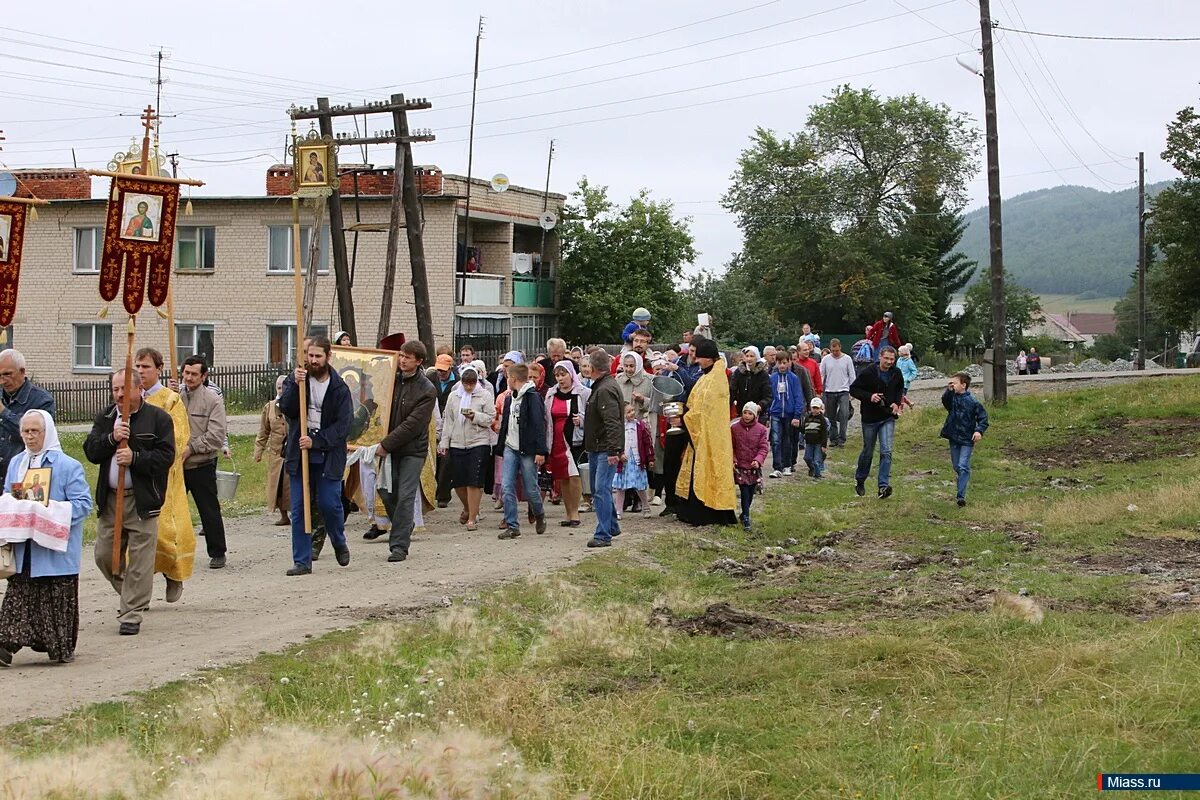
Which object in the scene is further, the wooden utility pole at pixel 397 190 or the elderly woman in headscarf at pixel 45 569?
the wooden utility pole at pixel 397 190

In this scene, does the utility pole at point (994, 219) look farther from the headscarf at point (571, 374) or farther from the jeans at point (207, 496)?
the jeans at point (207, 496)

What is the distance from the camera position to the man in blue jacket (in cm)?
1244

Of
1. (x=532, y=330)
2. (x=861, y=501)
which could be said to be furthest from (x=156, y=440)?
(x=532, y=330)

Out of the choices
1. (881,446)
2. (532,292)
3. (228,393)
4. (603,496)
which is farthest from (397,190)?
(532,292)

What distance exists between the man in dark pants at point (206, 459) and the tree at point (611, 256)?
3898 centimetres

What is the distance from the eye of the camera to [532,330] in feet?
171

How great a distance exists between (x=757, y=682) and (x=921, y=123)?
224ft

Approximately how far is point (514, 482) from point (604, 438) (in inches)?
49.3

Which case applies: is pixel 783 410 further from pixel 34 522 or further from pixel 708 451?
pixel 34 522

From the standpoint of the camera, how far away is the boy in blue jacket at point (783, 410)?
2050 centimetres

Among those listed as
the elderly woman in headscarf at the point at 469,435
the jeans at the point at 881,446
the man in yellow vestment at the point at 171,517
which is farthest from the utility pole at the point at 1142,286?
the man in yellow vestment at the point at 171,517

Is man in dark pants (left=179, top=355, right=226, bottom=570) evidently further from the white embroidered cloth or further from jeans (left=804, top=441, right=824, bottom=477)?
jeans (left=804, top=441, right=824, bottom=477)

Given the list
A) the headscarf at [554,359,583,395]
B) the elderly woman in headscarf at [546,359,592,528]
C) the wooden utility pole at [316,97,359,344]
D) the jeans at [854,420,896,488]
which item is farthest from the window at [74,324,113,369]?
the elderly woman in headscarf at [546,359,592,528]

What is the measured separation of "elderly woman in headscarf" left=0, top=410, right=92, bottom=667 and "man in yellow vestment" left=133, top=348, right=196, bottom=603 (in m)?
1.59
